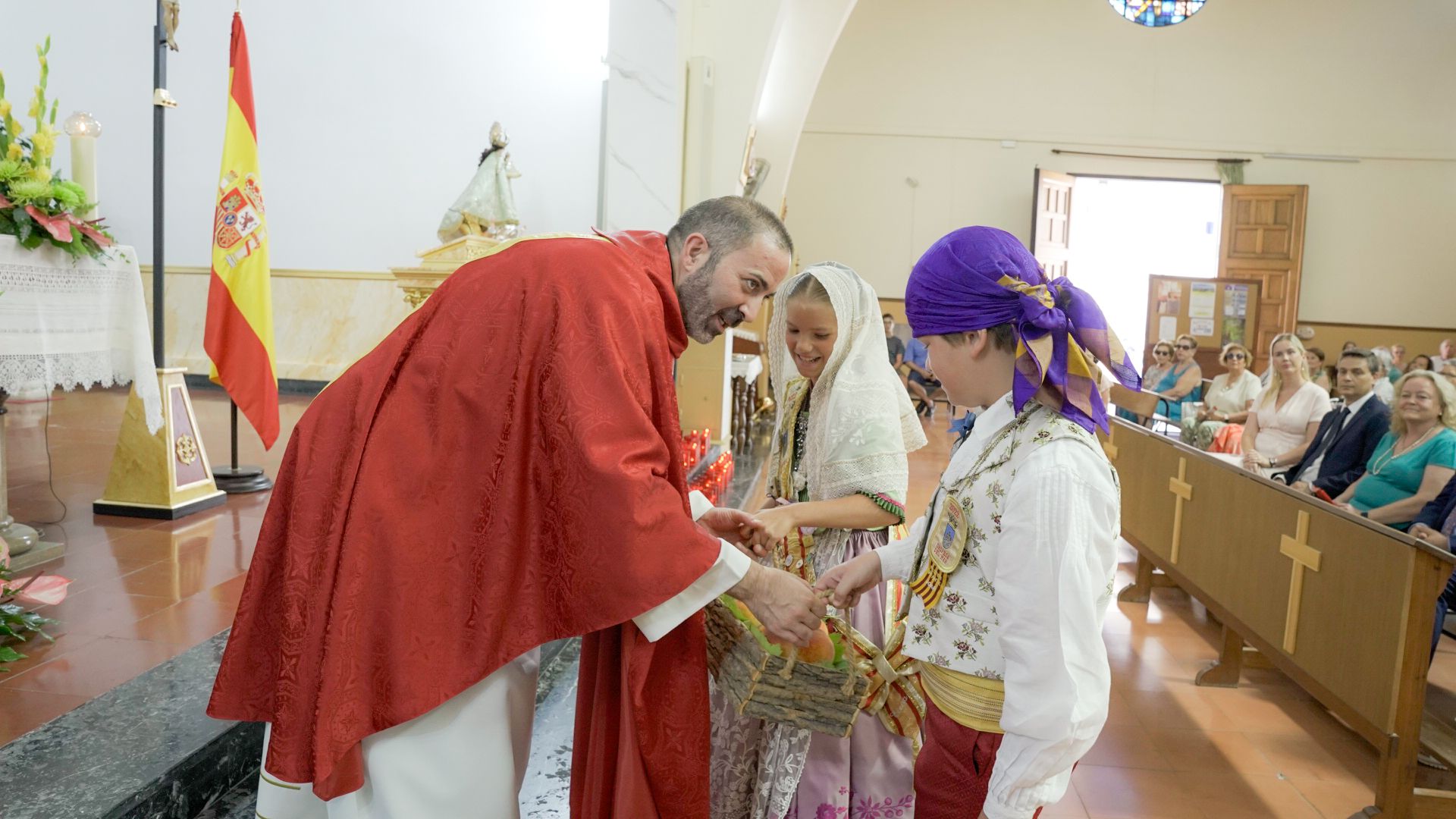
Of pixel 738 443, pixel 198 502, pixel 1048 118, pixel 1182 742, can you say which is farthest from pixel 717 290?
pixel 1048 118

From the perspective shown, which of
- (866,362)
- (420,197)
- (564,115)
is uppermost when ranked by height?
(564,115)

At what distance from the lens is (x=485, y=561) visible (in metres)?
1.56

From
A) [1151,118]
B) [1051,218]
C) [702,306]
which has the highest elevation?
[1151,118]

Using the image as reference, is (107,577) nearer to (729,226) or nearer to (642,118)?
(729,226)

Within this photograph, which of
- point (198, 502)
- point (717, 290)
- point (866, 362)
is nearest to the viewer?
point (717, 290)

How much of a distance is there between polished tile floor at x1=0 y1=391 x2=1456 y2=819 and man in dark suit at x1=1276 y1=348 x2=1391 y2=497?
945 mm

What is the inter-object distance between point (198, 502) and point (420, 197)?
19.3 feet

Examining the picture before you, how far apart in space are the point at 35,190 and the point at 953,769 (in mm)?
3742

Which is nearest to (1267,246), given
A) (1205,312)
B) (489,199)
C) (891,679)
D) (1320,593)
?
(1205,312)

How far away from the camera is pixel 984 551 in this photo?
1478 millimetres

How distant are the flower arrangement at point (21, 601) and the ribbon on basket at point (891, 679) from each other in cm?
242

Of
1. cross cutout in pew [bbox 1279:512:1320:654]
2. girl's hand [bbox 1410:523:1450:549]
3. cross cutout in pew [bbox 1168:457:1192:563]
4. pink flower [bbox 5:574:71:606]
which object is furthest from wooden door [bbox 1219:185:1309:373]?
pink flower [bbox 5:574:71:606]

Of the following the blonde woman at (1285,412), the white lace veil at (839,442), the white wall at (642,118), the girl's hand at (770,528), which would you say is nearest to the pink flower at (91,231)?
the white wall at (642,118)

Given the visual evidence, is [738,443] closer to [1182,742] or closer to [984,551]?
[1182,742]
